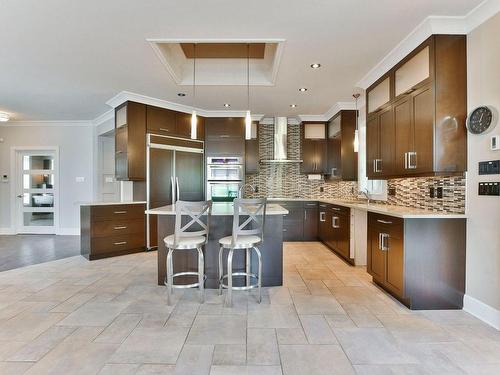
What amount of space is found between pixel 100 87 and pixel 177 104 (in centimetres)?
125

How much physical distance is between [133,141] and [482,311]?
4830mm

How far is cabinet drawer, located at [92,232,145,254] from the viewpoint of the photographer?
14.6 ft

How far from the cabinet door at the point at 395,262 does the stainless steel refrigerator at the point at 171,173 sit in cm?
348

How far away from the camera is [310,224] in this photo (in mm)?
5781

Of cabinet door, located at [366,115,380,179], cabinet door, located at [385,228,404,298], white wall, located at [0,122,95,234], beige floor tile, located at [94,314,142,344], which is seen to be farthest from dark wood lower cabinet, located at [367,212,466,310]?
white wall, located at [0,122,95,234]

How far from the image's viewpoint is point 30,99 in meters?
5.04

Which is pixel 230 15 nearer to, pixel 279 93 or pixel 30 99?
pixel 279 93

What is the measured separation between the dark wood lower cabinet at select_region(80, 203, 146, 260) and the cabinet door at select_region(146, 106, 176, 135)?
1308mm

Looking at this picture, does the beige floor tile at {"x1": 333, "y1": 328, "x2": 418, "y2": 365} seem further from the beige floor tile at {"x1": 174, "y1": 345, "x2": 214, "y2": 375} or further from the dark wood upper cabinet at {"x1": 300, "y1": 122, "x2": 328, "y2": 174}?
the dark wood upper cabinet at {"x1": 300, "y1": 122, "x2": 328, "y2": 174}

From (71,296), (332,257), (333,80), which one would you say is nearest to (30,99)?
(71,296)

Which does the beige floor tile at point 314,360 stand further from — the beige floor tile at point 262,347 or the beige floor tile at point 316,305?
the beige floor tile at point 316,305

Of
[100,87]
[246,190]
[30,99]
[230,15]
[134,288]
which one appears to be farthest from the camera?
[246,190]

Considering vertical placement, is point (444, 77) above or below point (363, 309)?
above

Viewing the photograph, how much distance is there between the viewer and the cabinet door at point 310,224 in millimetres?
5770
